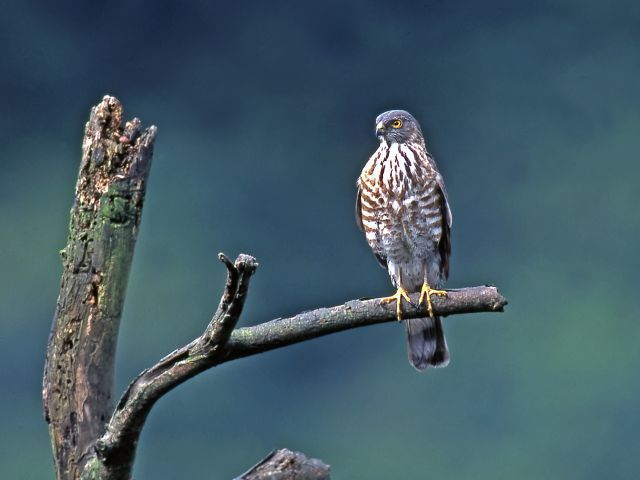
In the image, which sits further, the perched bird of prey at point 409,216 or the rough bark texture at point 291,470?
the perched bird of prey at point 409,216

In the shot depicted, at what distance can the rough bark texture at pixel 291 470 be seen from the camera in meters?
3.10

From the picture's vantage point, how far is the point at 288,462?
312 cm

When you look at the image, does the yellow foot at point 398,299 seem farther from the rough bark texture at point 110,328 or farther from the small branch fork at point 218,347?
the small branch fork at point 218,347

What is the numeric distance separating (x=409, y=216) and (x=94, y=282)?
5.02ft

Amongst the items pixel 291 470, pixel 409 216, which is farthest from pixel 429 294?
pixel 291 470

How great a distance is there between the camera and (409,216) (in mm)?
4188

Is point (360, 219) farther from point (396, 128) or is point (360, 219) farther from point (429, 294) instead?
point (429, 294)

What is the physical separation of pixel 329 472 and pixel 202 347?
634mm

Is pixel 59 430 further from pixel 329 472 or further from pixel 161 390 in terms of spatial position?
pixel 329 472

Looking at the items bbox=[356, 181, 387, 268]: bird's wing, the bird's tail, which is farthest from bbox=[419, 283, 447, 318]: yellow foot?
bbox=[356, 181, 387, 268]: bird's wing

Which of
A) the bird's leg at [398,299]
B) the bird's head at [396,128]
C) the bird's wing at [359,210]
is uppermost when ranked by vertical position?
the bird's head at [396,128]

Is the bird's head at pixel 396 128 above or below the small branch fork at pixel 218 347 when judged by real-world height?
above

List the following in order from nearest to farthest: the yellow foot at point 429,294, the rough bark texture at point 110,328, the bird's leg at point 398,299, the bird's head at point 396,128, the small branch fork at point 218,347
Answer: the small branch fork at point 218,347 → the rough bark texture at point 110,328 → the bird's leg at point 398,299 → the yellow foot at point 429,294 → the bird's head at point 396,128

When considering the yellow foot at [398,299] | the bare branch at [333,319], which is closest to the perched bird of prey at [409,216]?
the yellow foot at [398,299]
